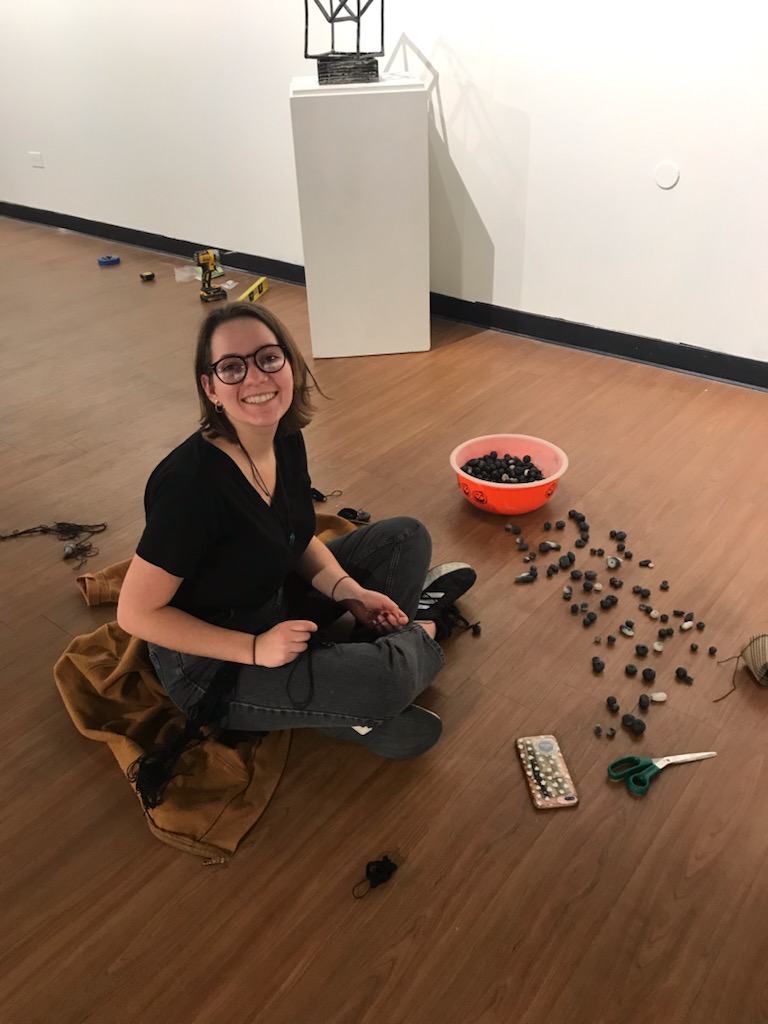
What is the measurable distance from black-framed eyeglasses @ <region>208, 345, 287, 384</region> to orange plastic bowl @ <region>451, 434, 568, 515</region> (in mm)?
1003

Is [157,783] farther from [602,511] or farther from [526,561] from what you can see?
[602,511]

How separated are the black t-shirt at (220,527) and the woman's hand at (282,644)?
0.37ft

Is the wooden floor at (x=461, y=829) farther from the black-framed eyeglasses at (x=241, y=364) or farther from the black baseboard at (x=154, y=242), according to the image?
the black baseboard at (x=154, y=242)

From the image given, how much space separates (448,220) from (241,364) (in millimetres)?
2419

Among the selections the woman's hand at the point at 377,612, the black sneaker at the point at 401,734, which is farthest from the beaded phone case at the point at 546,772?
the woman's hand at the point at 377,612

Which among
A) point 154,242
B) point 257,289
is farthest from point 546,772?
point 154,242

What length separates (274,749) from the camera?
5.34 ft

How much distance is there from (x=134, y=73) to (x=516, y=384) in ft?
9.85

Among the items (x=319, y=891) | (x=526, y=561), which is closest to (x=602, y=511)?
(x=526, y=561)

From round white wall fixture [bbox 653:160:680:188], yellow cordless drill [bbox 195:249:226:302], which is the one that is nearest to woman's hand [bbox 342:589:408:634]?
round white wall fixture [bbox 653:160:680:188]

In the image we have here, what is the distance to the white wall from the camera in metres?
2.72

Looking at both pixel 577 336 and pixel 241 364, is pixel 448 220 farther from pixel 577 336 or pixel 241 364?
pixel 241 364

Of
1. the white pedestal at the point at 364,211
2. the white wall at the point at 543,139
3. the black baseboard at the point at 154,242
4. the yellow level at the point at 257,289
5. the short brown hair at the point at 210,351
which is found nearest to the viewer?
the short brown hair at the point at 210,351

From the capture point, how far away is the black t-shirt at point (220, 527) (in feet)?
4.42
